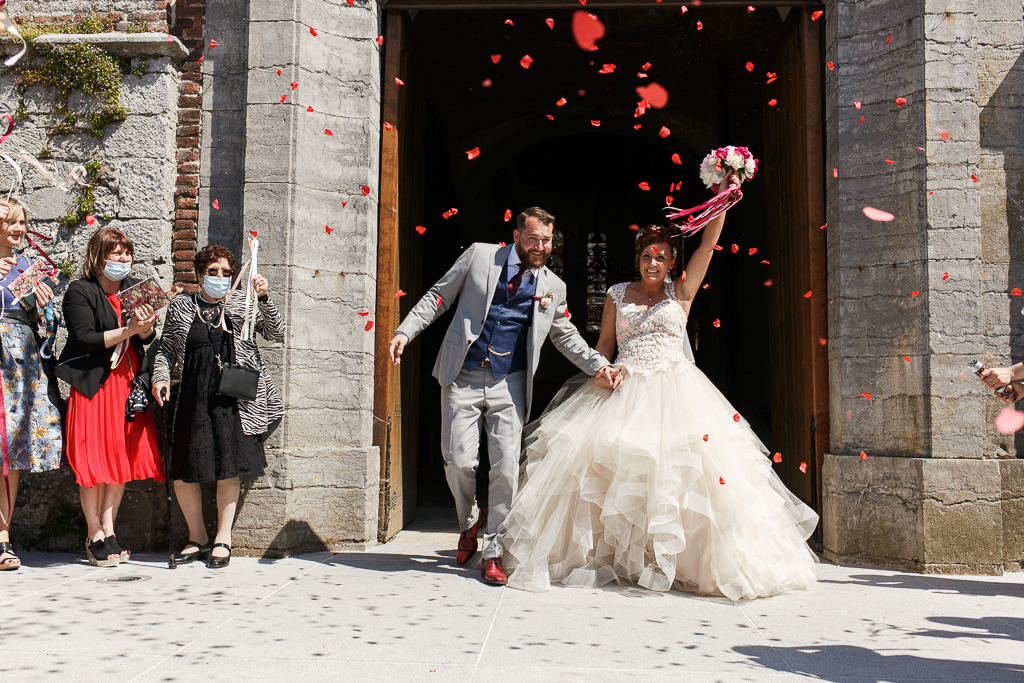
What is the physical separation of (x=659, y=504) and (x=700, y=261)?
4.45 feet

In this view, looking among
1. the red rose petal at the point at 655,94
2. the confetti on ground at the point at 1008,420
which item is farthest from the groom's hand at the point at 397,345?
the red rose petal at the point at 655,94

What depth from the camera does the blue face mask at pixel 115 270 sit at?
412 centimetres

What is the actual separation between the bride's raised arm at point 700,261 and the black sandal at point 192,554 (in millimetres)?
3076

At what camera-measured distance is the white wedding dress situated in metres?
3.47

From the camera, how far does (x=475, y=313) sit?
3967 millimetres

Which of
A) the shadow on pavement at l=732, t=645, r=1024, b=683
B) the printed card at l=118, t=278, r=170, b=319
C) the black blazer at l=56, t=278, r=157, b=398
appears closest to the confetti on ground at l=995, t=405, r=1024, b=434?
the shadow on pavement at l=732, t=645, r=1024, b=683

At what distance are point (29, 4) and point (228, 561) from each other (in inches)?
152

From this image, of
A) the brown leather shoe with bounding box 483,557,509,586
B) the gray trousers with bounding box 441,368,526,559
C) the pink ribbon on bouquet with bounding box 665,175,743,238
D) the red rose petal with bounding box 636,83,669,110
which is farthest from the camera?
the red rose petal with bounding box 636,83,669,110

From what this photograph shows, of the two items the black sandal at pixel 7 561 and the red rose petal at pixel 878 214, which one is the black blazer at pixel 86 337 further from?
the red rose petal at pixel 878 214

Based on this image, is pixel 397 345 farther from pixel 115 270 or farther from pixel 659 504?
pixel 115 270

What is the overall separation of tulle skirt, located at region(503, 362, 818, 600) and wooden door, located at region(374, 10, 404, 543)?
52.8 inches

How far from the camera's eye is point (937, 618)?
3.22 metres

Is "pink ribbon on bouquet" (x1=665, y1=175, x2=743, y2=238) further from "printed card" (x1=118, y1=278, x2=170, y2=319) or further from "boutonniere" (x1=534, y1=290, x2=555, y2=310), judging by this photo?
"printed card" (x1=118, y1=278, x2=170, y2=319)

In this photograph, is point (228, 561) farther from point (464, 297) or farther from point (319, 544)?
point (464, 297)
